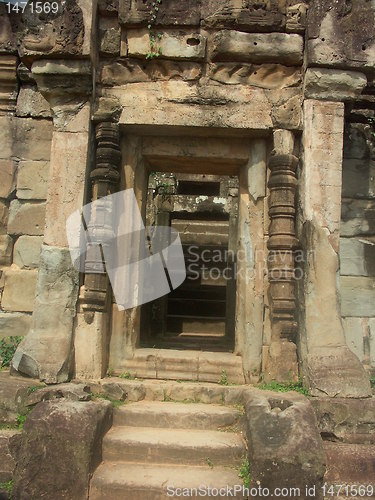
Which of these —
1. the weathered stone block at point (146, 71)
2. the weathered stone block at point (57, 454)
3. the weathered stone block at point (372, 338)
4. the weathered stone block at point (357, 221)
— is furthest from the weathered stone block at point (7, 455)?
the weathered stone block at point (357, 221)

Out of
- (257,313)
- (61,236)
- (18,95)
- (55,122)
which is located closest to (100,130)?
(55,122)

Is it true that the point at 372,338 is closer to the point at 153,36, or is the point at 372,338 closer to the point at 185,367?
the point at 185,367

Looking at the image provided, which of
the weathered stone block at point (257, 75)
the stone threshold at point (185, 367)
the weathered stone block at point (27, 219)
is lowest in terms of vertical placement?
the stone threshold at point (185, 367)

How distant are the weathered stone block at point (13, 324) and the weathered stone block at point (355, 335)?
3325 millimetres

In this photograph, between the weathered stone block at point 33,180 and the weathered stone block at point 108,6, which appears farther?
the weathered stone block at point 33,180

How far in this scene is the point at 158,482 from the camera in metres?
2.98

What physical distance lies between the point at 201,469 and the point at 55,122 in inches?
129

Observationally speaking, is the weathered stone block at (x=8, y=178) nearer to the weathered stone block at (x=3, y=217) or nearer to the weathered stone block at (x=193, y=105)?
the weathered stone block at (x=3, y=217)

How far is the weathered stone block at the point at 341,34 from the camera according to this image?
4.04 metres

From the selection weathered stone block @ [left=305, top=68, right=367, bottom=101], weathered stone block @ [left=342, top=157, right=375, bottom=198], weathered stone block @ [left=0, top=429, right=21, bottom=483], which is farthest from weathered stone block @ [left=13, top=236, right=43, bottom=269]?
weathered stone block @ [left=342, top=157, right=375, bottom=198]

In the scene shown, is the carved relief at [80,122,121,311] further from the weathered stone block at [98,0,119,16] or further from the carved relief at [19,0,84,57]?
the weathered stone block at [98,0,119,16]

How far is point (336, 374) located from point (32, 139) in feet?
12.8

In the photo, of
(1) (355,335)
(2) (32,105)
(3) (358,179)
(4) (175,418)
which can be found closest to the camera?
(4) (175,418)

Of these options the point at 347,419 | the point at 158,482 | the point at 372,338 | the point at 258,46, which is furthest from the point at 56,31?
the point at 372,338
